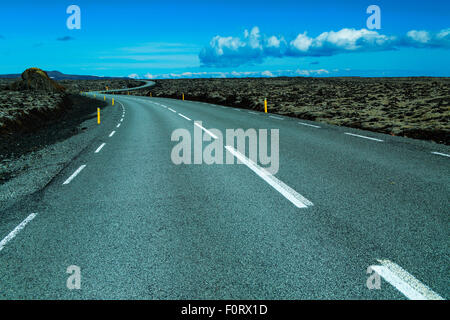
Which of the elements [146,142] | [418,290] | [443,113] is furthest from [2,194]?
[443,113]

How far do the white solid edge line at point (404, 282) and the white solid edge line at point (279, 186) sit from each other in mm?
1807

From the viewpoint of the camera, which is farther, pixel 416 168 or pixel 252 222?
pixel 416 168

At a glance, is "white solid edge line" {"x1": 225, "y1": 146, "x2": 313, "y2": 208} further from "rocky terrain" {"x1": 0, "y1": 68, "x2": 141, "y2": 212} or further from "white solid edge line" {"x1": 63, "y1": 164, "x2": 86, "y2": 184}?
"rocky terrain" {"x1": 0, "y1": 68, "x2": 141, "y2": 212}

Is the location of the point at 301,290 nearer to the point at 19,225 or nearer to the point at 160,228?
the point at 160,228

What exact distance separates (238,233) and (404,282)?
1.88 meters

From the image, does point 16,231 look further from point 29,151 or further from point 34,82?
point 34,82

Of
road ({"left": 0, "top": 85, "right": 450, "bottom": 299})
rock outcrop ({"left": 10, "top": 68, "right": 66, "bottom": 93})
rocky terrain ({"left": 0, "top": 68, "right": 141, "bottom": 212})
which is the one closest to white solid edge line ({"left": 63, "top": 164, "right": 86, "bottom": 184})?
road ({"left": 0, "top": 85, "right": 450, "bottom": 299})

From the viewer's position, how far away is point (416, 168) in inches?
272

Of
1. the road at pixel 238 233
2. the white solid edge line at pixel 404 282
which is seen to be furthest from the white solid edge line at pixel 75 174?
the white solid edge line at pixel 404 282

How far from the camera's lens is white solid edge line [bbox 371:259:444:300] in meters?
2.76

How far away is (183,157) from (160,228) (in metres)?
4.74

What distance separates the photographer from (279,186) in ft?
19.7

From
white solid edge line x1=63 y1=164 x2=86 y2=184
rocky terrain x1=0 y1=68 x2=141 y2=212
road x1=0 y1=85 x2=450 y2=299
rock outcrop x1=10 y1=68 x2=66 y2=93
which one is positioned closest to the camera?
road x1=0 y1=85 x2=450 y2=299

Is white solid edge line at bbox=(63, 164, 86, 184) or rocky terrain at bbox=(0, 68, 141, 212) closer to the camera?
rocky terrain at bbox=(0, 68, 141, 212)
